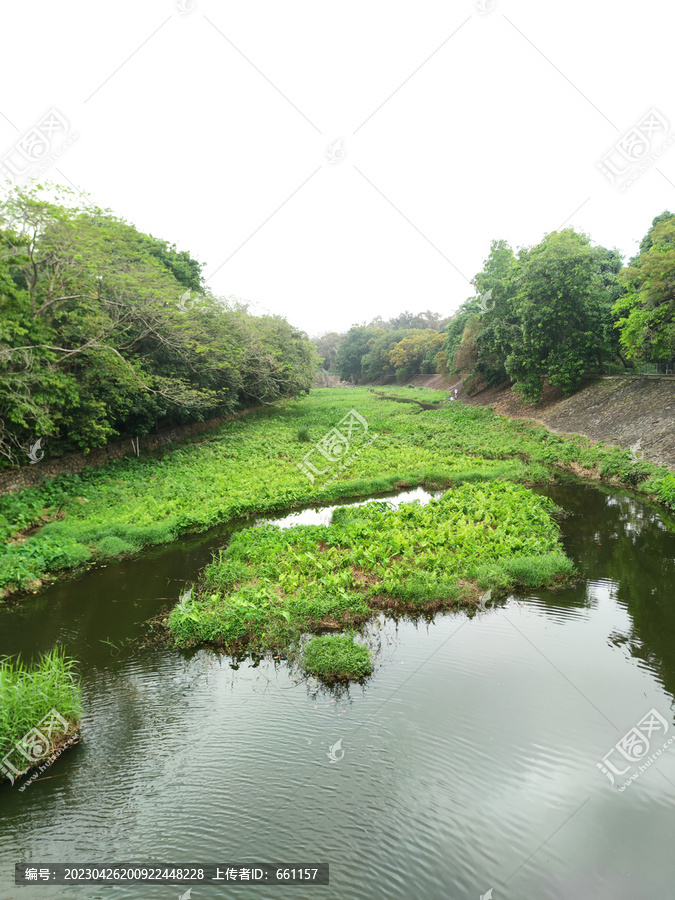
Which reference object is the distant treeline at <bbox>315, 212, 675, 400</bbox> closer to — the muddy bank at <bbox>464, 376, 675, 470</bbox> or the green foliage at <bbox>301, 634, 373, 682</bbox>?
the muddy bank at <bbox>464, 376, 675, 470</bbox>

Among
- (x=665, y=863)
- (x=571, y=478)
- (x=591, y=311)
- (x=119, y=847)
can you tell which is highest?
(x=591, y=311)

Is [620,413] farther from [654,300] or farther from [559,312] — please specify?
[559,312]

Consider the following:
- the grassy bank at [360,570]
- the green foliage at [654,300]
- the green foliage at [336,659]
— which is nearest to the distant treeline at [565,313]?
the green foliage at [654,300]

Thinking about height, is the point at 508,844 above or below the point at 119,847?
above

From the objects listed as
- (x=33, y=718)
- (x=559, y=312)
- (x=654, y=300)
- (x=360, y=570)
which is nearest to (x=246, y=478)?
(x=360, y=570)

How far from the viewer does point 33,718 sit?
5.74 m

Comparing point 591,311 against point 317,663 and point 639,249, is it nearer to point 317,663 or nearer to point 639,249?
point 639,249

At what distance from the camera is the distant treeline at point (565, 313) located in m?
19.8

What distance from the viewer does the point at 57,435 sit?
50.9 ft

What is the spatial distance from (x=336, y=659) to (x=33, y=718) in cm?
401

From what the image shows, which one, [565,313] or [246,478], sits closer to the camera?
[246,478]

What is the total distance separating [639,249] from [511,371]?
9540 millimetres

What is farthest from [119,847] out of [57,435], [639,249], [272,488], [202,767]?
[639,249]

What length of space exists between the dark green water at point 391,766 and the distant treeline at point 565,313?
1573 centimetres
